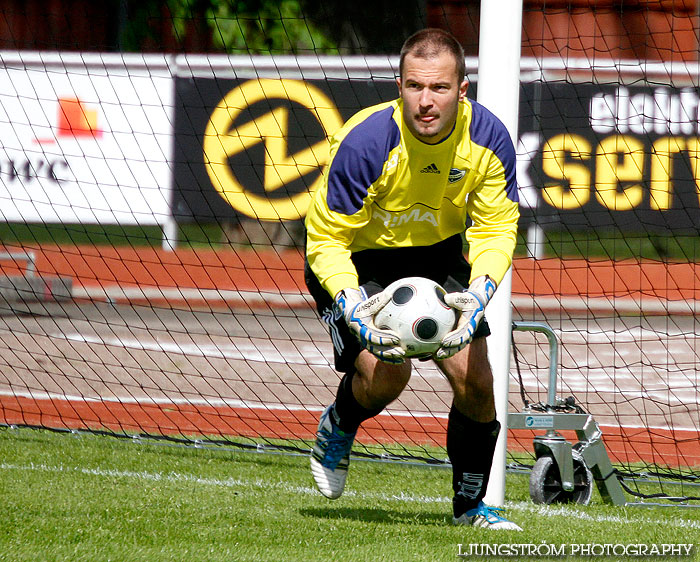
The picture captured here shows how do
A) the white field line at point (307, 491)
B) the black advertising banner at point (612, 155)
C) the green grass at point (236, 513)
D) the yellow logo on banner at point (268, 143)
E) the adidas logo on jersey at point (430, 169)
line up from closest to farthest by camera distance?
the green grass at point (236, 513), the adidas logo on jersey at point (430, 169), the white field line at point (307, 491), the black advertising banner at point (612, 155), the yellow logo on banner at point (268, 143)

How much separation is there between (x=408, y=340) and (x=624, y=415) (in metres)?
4.58

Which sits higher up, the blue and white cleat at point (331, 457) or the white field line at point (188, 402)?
the blue and white cleat at point (331, 457)

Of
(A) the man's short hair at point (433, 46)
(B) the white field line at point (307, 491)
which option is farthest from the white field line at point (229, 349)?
(A) the man's short hair at point (433, 46)

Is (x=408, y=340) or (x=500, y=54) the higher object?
(x=500, y=54)

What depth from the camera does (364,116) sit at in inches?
148

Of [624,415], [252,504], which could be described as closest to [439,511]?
[252,504]

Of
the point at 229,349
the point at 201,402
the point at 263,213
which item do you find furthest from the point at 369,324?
the point at 263,213

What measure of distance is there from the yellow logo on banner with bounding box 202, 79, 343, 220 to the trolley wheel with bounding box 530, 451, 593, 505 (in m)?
7.42

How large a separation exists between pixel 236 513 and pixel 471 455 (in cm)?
98

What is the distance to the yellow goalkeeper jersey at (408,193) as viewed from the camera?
361cm

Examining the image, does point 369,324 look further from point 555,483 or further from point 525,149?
point 525,149

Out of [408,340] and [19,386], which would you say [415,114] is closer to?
[408,340]

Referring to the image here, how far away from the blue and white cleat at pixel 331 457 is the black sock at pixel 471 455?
46cm

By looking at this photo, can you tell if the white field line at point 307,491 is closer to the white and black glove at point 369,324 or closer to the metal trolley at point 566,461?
the metal trolley at point 566,461
